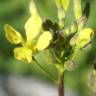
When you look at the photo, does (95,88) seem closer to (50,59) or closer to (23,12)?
(50,59)

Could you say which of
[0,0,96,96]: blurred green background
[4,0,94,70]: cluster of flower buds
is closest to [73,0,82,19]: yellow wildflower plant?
[4,0,94,70]: cluster of flower buds

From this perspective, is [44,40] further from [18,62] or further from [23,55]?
[18,62]

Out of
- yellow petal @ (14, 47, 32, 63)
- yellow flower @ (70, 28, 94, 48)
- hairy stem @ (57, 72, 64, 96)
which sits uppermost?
yellow flower @ (70, 28, 94, 48)

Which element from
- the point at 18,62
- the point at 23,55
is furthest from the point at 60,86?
the point at 18,62

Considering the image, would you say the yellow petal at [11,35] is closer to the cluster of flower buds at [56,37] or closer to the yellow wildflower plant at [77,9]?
the cluster of flower buds at [56,37]

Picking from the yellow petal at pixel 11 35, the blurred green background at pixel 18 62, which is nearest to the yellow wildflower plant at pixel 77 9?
the yellow petal at pixel 11 35

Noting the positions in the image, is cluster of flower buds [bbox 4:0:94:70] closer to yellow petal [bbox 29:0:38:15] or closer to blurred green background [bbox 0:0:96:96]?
yellow petal [bbox 29:0:38:15]
